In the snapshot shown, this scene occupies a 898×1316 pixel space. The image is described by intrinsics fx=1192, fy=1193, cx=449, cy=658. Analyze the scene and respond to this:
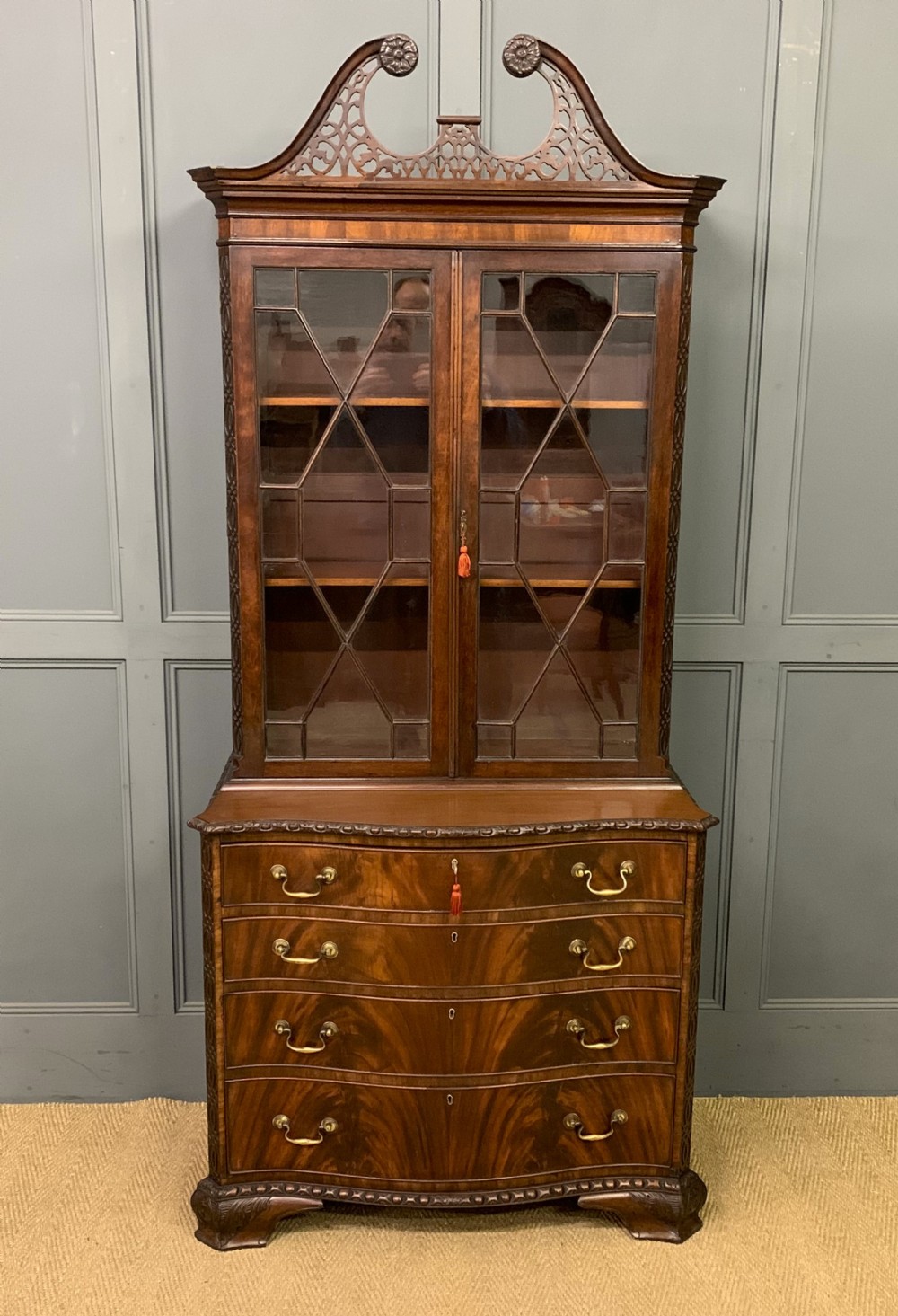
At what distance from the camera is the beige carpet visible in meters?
2.14

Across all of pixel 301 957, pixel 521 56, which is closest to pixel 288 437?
pixel 521 56

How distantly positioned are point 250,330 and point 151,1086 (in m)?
1.72

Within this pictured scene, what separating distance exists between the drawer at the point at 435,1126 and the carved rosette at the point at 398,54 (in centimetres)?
180

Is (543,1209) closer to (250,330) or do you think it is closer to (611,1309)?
(611,1309)

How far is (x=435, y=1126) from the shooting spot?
2.22 metres

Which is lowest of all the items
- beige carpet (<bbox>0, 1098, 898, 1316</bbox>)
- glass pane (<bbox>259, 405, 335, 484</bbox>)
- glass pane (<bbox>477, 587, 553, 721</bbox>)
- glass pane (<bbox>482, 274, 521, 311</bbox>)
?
beige carpet (<bbox>0, 1098, 898, 1316</bbox>)

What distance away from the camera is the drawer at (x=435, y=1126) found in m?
2.22

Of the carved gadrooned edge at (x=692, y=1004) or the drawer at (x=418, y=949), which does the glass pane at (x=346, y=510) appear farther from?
the carved gadrooned edge at (x=692, y=1004)

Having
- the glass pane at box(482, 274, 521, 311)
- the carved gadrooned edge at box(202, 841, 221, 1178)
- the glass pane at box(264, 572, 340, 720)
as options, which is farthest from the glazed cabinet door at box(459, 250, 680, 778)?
the carved gadrooned edge at box(202, 841, 221, 1178)

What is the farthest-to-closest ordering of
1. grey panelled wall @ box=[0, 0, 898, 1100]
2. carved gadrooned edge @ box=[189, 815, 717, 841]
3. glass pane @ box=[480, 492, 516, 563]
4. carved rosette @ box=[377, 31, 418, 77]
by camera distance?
grey panelled wall @ box=[0, 0, 898, 1100] < glass pane @ box=[480, 492, 516, 563] < carved gadrooned edge @ box=[189, 815, 717, 841] < carved rosette @ box=[377, 31, 418, 77]

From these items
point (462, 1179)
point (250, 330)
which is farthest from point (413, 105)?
point (462, 1179)

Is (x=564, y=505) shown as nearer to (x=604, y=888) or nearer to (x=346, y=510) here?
Answer: (x=346, y=510)

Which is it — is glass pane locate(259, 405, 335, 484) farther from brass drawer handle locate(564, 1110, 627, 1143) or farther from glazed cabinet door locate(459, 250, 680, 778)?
brass drawer handle locate(564, 1110, 627, 1143)

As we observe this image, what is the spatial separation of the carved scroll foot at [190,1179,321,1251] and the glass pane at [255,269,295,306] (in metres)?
1.65
